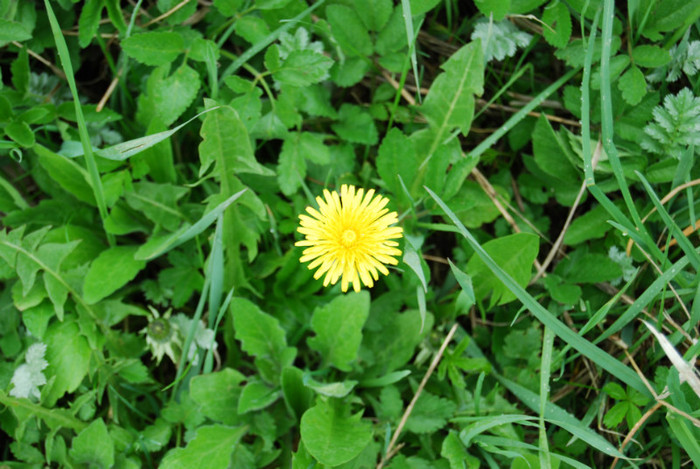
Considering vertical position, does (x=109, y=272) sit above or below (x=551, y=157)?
below

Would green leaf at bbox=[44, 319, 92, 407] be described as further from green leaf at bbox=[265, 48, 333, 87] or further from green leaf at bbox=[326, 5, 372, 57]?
green leaf at bbox=[326, 5, 372, 57]

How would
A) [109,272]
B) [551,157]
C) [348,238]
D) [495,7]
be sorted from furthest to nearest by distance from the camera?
[551,157] < [109,272] < [495,7] < [348,238]

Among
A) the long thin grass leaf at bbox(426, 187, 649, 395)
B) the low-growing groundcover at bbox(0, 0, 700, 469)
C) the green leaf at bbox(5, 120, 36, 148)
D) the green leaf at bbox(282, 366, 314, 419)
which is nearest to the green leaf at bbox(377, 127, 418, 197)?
the low-growing groundcover at bbox(0, 0, 700, 469)

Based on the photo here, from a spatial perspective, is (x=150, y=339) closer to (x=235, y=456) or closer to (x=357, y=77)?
(x=235, y=456)

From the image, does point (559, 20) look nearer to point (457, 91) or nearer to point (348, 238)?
point (457, 91)

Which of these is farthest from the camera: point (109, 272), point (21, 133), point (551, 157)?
point (551, 157)

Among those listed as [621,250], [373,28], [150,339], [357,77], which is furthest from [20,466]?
[621,250]

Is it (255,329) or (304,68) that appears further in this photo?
(255,329)

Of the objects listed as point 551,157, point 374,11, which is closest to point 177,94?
point 374,11
